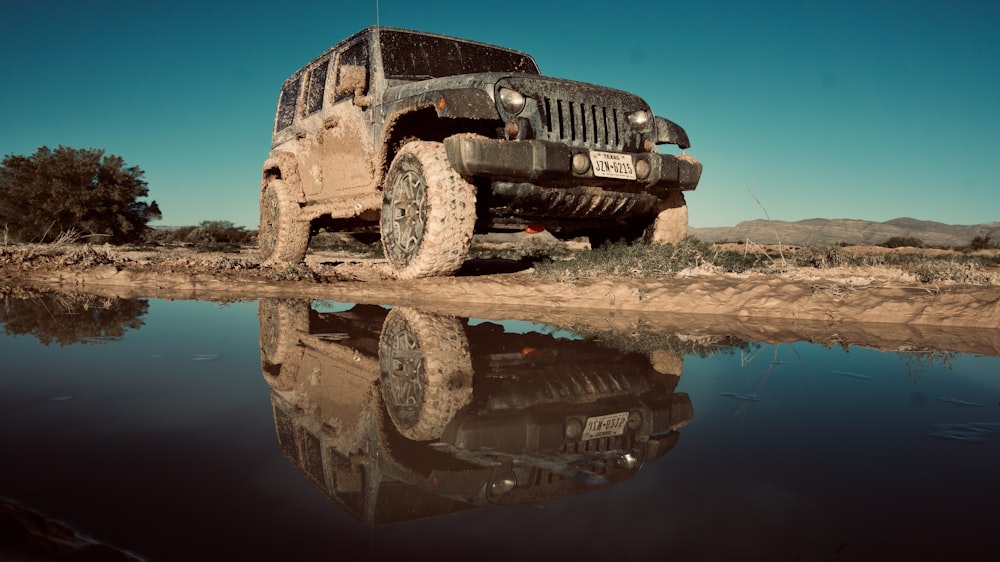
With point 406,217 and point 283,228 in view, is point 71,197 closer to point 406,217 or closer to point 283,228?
point 283,228

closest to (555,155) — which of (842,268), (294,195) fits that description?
(842,268)

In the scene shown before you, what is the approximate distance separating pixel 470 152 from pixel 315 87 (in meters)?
3.79

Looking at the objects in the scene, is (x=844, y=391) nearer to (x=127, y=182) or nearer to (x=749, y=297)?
(x=749, y=297)

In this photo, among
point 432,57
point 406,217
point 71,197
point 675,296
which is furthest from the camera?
point 71,197

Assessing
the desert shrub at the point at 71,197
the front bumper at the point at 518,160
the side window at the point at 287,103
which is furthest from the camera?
the desert shrub at the point at 71,197

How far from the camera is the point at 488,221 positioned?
230 inches

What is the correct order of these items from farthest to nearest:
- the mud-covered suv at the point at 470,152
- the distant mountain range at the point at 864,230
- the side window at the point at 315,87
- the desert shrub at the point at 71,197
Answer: the distant mountain range at the point at 864,230
the desert shrub at the point at 71,197
the side window at the point at 315,87
the mud-covered suv at the point at 470,152

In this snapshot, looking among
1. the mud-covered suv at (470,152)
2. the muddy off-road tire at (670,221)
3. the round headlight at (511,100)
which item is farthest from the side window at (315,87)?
the muddy off-road tire at (670,221)

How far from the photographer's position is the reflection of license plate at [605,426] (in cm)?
180

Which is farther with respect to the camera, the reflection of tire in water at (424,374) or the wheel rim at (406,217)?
the wheel rim at (406,217)

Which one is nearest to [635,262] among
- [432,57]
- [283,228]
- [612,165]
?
[612,165]

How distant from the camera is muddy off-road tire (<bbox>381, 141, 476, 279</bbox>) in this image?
17.0 ft

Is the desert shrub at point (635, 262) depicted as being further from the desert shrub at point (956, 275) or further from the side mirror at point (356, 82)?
the side mirror at point (356, 82)

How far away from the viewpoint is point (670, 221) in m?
6.62
